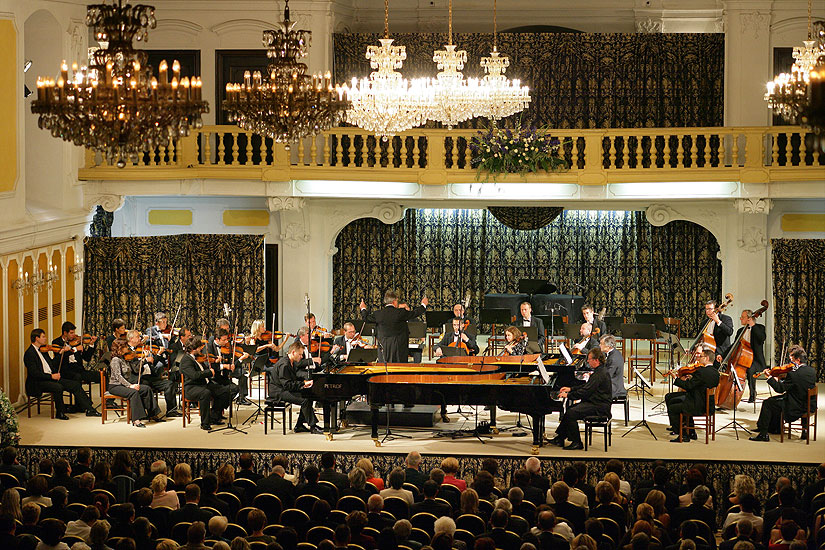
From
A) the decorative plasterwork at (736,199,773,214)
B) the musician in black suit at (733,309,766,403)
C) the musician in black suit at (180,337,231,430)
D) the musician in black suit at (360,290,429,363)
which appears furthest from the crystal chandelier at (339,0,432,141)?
the decorative plasterwork at (736,199,773,214)

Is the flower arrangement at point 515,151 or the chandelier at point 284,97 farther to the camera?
the flower arrangement at point 515,151

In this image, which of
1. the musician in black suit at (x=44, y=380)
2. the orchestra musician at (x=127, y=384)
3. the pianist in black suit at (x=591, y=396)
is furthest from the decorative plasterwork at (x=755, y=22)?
the musician in black suit at (x=44, y=380)

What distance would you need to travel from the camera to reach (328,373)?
13500mm

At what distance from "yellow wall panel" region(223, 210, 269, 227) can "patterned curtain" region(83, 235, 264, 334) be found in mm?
512

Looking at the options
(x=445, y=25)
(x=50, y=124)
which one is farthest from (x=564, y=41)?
(x=50, y=124)

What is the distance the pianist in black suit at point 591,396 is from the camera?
13.2 m

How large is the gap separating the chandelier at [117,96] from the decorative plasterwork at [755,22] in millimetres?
11683

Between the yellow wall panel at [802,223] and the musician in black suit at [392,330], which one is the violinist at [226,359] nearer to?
the musician in black suit at [392,330]

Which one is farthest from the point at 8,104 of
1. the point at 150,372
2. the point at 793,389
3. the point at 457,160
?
the point at 793,389

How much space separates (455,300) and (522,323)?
9.54ft

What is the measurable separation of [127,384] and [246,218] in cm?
497

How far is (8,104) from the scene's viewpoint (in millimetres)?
15375

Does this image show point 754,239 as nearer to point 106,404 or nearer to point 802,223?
point 802,223

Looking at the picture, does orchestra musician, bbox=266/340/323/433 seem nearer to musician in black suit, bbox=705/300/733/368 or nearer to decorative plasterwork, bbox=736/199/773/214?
musician in black suit, bbox=705/300/733/368
